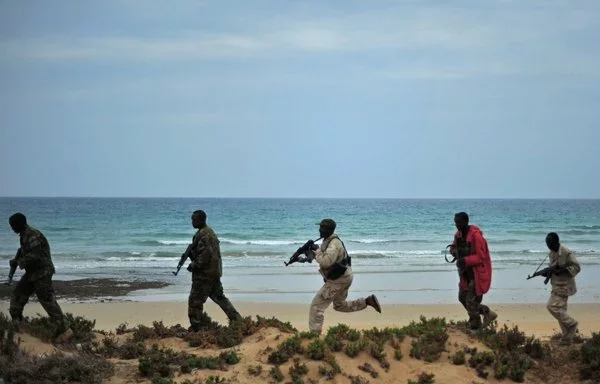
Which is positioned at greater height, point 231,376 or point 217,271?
point 217,271

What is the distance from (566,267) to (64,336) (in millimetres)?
7230

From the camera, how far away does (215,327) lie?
12.1 m

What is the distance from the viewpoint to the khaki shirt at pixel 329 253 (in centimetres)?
1103

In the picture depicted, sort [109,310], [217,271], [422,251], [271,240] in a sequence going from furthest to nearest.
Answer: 1. [271,240]
2. [422,251]
3. [109,310]
4. [217,271]

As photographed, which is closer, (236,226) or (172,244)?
(172,244)

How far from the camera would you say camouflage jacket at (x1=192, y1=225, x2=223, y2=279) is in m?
11.9

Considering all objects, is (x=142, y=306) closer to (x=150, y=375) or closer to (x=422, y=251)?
(x=150, y=375)

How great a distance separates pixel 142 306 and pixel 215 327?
295 inches

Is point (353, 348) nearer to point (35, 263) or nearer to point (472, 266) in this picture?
point (472, 266)

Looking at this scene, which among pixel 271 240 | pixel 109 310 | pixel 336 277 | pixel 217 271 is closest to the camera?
pixel 336 277

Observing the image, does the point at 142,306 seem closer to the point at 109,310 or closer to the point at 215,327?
the point at 109,310

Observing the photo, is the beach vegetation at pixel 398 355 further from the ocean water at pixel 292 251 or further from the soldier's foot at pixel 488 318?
the ocean water at pixel 292 251

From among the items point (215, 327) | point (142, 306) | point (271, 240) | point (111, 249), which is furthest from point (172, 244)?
point (215, 327)

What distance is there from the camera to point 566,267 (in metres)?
11.7
